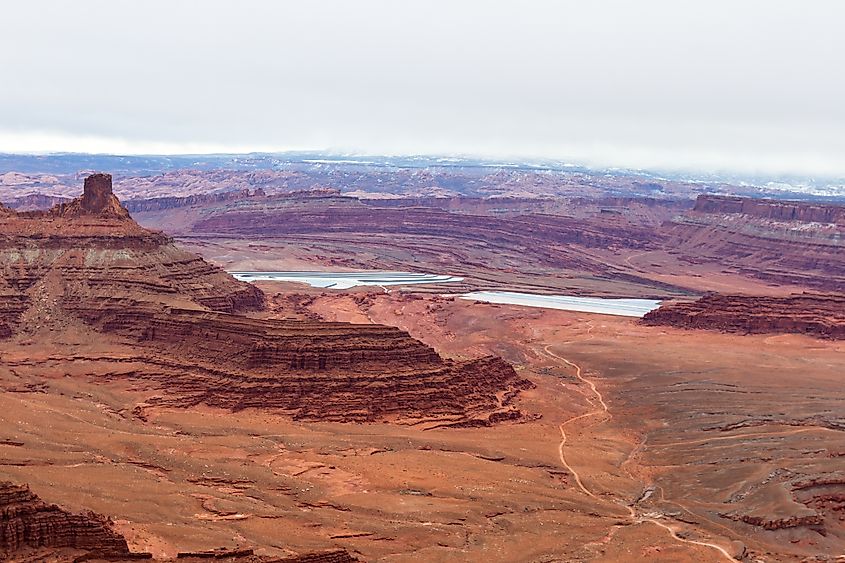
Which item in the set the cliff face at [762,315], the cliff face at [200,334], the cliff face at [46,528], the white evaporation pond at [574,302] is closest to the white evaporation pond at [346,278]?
the white evaporation pond at [574,302]

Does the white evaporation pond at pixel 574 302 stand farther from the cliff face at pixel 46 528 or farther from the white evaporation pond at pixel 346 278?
the cliff face at pixel 46 528

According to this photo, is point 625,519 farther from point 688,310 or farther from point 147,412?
point 688,310

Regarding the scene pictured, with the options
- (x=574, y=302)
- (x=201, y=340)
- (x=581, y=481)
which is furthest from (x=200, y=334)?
(x=574, y=302)

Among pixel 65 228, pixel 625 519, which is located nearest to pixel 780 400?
pixel 625 519

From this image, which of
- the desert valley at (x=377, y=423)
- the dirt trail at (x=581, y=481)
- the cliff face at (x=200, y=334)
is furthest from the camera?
the cliff face at (x=200, y=334)

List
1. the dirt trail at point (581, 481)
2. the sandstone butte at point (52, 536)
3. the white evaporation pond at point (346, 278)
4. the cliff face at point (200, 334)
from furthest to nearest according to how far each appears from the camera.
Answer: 1. the white evaporation pond at point (346, 278)
2. the cliff face at point (200, 334)
3. the dirt trail at point (581, 481)
4. the sandstone butte at point (52, 536)

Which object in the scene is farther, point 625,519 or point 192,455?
point 192,455
